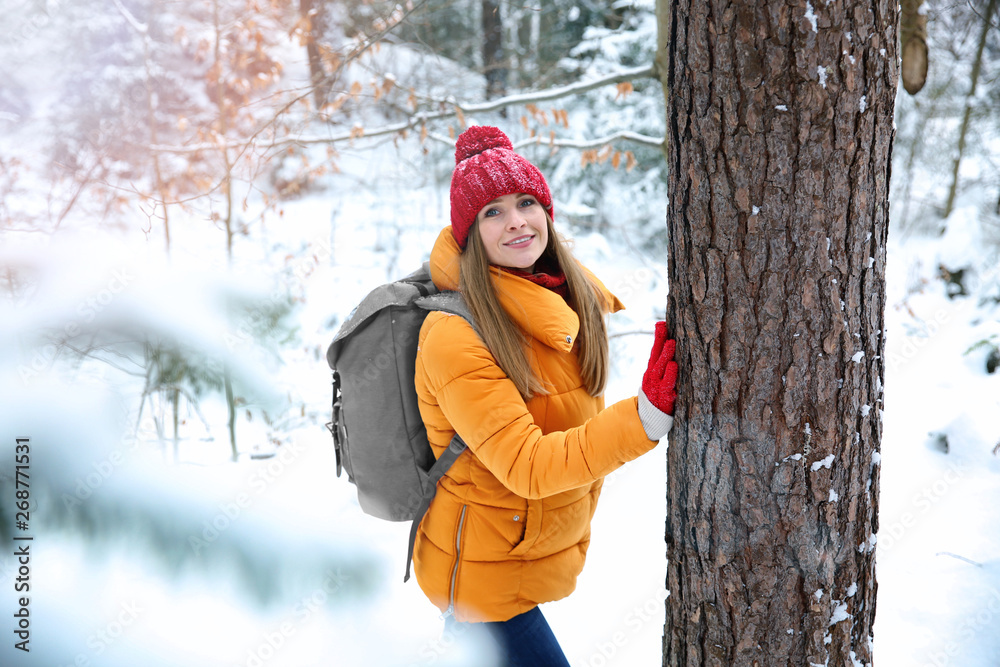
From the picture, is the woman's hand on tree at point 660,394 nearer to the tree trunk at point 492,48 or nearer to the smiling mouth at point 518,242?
the smiling mouth at point 518,242

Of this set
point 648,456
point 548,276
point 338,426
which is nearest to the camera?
point 548,276

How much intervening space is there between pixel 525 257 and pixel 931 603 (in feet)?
8.05

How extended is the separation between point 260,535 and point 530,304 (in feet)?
3.67

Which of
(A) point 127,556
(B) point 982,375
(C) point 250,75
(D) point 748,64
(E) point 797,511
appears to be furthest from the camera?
(C) point 250,75

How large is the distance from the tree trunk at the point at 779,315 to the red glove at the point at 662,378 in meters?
0.04

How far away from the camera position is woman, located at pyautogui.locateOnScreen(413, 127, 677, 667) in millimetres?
1535

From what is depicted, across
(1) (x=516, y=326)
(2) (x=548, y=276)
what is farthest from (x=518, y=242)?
(1) (x=516, y=326)

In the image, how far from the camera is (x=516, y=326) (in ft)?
5.53

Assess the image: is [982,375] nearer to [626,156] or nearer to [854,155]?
[626,156]

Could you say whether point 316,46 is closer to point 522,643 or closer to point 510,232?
point 510,232

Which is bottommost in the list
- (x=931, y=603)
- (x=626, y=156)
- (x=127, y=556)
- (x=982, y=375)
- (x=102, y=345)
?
(x=931, y=603)

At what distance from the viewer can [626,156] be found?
416cm

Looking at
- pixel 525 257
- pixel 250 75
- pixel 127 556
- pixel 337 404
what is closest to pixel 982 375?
pixel 525 257

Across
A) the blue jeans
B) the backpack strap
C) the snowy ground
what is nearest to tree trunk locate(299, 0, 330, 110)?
the snowy ground
